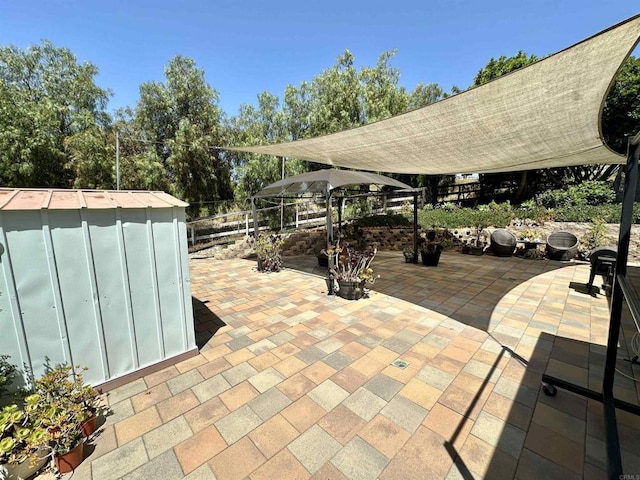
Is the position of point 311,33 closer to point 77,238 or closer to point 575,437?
point 77,238

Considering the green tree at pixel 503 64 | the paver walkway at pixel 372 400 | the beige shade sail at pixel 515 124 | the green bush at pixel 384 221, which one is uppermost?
the green tree at pixel 503 64

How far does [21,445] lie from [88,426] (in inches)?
11.6

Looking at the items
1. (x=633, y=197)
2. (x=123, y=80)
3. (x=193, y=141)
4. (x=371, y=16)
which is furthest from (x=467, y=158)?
(x=123, y=80)

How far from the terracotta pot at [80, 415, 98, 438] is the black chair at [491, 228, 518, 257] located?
8.29 meters

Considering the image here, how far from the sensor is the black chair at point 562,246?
20.7 feet

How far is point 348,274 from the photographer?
4.04 meters

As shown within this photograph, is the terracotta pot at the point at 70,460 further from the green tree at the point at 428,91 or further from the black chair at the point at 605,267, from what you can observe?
the green tree at the point at 428,91

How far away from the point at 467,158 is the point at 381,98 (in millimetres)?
8118

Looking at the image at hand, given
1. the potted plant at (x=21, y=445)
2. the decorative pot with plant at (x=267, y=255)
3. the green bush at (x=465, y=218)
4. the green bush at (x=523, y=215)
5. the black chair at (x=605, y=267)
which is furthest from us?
the green bush at (x=465, y=218)

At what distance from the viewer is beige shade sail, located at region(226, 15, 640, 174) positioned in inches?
64.1

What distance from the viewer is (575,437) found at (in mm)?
1579

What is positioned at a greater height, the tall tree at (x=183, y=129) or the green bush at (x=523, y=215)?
the tall tree at (x=183, y=129)

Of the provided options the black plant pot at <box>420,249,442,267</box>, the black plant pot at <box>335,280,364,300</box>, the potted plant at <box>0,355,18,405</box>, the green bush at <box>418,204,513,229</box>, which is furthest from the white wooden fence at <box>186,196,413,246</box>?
the potted plant at <box>0,355,18,405</box>

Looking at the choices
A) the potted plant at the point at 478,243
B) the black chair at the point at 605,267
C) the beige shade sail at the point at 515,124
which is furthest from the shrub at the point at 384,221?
the black chair at the point at 605,267
